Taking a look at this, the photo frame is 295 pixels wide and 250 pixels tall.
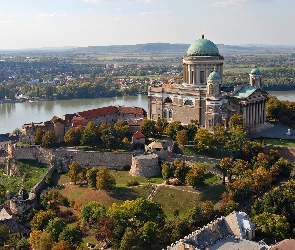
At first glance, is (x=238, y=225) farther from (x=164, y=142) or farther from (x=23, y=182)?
(x=23, y=182)

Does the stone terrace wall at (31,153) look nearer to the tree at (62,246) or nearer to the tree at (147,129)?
the tree at (147,129)

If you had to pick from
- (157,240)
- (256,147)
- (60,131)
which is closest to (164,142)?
(256,147)

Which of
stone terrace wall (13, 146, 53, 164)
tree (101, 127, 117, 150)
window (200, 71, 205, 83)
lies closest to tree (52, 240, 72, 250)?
tree (101, 127, 117, 150)

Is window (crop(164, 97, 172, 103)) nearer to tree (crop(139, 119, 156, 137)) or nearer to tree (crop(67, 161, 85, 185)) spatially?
tree (crop(139, 119, 156, 137))

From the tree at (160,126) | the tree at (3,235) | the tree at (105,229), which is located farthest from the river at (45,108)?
the tree at (105,229)

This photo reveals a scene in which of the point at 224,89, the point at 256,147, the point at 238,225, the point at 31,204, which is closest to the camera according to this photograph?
the point at 238,225

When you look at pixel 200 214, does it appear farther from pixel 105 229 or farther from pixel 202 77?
pixel 202 77

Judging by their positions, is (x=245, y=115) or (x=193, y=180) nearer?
(x=193, y=180)

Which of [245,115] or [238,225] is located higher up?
[245,115]
